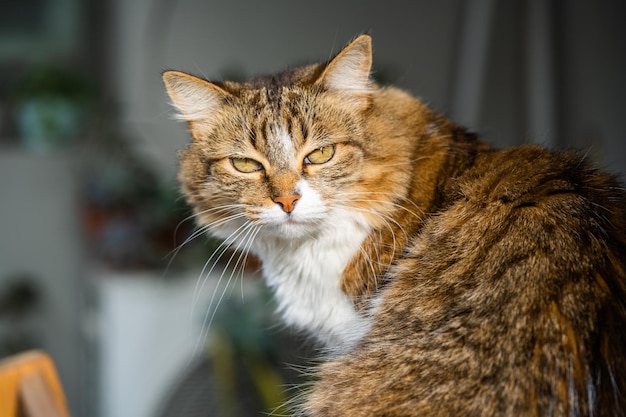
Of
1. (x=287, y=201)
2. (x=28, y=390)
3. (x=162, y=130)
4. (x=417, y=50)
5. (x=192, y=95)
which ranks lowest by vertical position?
(x=28, y=390)

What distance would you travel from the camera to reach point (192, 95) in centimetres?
128

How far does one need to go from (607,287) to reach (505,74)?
2262 mm

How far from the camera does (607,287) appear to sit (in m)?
0.87

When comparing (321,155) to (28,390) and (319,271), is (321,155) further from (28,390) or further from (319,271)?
(28,390)

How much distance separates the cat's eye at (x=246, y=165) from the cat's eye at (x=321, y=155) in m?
0.09

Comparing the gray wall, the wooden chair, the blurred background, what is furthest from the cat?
the gray wall

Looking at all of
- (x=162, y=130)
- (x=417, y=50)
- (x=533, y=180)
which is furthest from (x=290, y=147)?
(x=162, y=130)

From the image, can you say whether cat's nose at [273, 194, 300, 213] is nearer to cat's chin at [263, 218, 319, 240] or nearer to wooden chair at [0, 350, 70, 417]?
cat's chin at [263, 218, 319, 240]

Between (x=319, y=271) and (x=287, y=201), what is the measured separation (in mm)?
176

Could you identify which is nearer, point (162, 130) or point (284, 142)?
point (284, 142)

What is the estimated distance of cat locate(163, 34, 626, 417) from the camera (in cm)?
84

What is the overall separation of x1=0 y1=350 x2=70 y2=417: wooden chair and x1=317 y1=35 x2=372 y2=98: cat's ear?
678 millimetres

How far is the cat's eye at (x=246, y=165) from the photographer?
1244 millimetres

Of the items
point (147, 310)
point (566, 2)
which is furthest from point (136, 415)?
point (566, 2)
